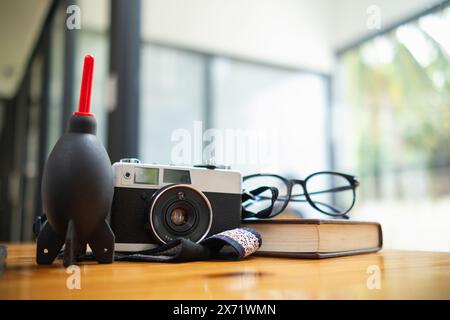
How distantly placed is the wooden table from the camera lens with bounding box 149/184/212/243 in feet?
0.17

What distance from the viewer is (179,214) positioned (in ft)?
1.65

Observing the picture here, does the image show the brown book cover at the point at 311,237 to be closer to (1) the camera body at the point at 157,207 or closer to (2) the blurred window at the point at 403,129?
(1) the camera body at the point at 157,207

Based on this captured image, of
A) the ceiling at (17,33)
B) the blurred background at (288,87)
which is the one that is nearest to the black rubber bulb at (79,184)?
the blurred background at (288,87)

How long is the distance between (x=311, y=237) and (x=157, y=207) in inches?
6.8

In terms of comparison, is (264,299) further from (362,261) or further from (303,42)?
(303,42)

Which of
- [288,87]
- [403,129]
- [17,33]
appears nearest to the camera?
[403,129]

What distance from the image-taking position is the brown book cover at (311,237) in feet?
1.60

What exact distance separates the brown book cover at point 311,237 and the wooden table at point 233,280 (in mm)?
27

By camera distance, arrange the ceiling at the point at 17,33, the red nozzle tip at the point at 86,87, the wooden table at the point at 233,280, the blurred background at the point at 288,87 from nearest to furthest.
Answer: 1. the wooden table at the point at 233,280
2. the red nozzle tip at the point at 86,87
3. the blurred background at the point at 288,87
4. the ceiling at the point at 17,33

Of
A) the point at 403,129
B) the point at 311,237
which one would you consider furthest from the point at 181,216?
the point at 403,129

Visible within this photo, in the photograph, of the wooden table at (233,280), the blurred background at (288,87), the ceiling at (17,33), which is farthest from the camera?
the ceiling at (17,33)

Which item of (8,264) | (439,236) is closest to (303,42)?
(439,236)

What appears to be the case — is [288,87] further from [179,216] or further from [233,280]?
[233,280]

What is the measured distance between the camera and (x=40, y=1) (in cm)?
215
